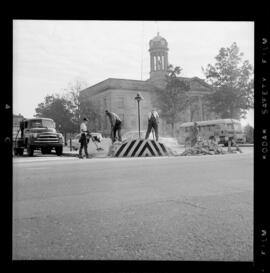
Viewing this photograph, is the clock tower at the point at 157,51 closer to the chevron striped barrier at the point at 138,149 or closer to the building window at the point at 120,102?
the building window at the point at 120,102

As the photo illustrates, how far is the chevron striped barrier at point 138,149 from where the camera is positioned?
13654 millimetres

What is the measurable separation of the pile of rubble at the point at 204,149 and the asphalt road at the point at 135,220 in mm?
8857

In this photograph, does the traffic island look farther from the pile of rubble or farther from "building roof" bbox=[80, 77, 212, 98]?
"building roof" bbox=[80, 77, 212, 98]

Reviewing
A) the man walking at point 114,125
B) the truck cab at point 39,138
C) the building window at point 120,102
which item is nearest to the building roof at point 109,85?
the building window at point 120,102

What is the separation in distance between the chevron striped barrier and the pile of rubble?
1.54 m

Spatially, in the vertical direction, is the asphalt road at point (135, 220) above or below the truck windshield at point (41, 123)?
below

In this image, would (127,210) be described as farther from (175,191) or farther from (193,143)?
(193,143)

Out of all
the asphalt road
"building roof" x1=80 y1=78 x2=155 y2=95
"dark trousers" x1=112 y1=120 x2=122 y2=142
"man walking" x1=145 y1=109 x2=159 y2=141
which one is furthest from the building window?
"building roof" x1=80 y1=78 x2=155 y2=95

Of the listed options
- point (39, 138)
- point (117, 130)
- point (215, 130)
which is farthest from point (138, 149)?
point (215, 130)

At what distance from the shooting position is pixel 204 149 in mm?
15148
